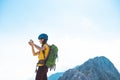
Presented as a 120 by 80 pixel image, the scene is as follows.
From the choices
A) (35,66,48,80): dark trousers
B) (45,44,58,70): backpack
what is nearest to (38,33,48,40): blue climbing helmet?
(45,44,58,70): backpack

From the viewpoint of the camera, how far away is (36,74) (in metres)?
13.2

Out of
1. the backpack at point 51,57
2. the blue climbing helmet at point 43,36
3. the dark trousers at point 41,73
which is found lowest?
the dark trousers at point 41,73

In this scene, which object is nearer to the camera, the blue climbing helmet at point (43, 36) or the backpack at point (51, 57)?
the backpack at point (51, 57)

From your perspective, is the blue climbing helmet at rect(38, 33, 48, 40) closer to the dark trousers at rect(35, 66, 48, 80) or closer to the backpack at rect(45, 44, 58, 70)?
the backpack at rect(45, 44, 58, 70)

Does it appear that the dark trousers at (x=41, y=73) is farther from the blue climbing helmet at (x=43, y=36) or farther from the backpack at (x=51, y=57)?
the blue climbing helmet at (x=43, y=36)

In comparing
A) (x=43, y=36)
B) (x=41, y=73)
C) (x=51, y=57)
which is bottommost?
(x=41, y=73)

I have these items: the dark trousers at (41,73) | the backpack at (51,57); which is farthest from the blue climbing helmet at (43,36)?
the dark trousers at (41,73)

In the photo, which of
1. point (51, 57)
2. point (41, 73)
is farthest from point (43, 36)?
point (41, 73)

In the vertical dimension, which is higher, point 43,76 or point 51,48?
point 51,48

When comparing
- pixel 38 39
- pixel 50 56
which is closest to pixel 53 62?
pixel 50 56

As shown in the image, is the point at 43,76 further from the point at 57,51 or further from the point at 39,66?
the point at 57,51

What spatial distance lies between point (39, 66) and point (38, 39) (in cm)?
122

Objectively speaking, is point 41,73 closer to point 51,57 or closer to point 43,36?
point 51,57

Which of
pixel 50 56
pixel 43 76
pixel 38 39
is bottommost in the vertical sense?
pixel 43 76
